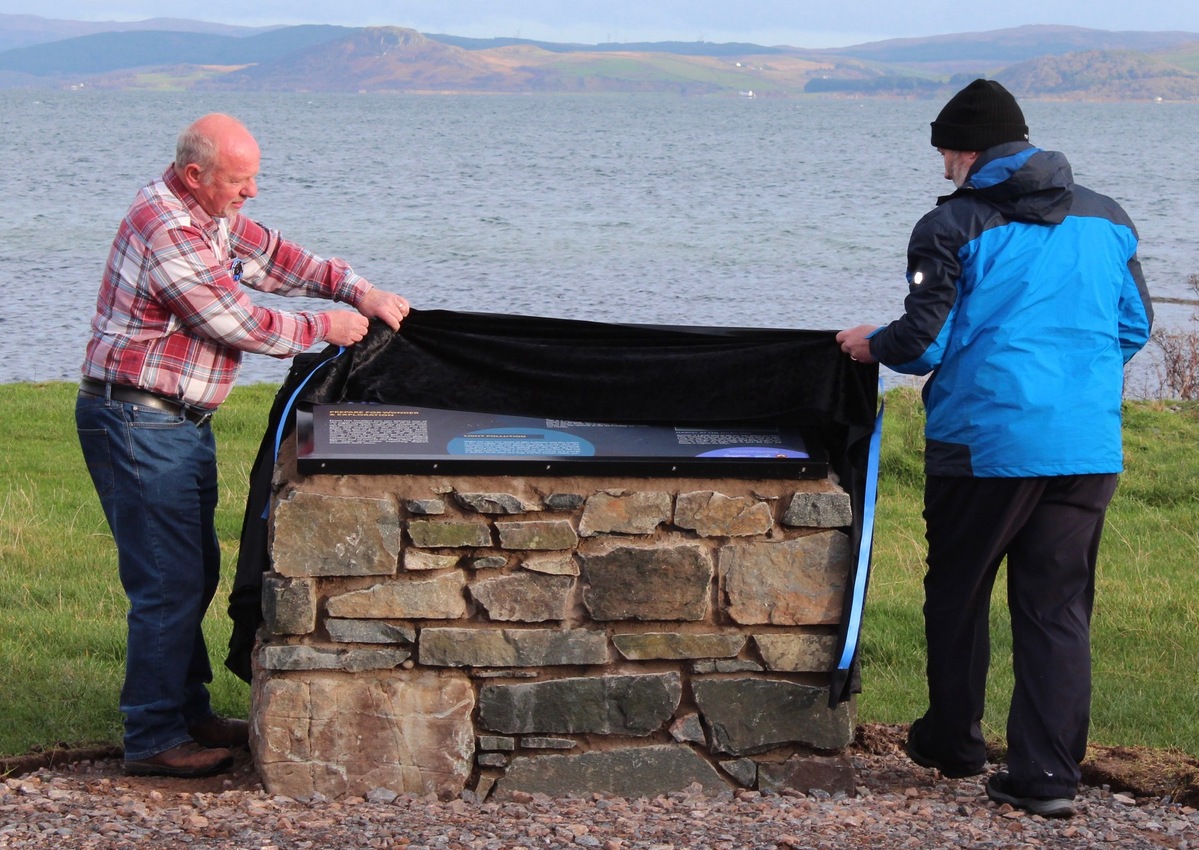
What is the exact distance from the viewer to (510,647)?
444cm

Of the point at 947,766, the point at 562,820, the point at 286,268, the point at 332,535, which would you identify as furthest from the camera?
the point at 286,268

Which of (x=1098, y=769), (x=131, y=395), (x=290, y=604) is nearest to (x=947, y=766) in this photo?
(x=1098, y=769)

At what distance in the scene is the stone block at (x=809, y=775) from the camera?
4.59 meters

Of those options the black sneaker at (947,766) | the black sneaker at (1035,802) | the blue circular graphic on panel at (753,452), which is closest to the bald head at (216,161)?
the blue circular graphic on panel at (753,452)

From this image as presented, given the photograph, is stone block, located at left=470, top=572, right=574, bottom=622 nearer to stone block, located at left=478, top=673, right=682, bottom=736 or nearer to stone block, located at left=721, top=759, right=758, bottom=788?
stone block, located at left=478, top=673, right=682, bottom=736

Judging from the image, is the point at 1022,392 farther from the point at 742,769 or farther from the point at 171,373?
the point at 171,373

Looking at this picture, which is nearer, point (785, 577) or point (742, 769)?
point (785, 577)

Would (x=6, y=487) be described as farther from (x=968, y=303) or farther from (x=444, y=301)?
(x=444, y=301)

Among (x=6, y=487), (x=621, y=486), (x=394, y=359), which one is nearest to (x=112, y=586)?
(x=6, y=487)

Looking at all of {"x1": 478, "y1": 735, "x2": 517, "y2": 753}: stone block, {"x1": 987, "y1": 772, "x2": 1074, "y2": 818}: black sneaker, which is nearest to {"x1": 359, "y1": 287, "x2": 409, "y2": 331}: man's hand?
{"x1": 478, "y1": 735, "x2": 517, "y2": 753}: stone block

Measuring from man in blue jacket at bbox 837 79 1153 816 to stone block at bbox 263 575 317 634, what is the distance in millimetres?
1925

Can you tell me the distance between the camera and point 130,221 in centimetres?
432

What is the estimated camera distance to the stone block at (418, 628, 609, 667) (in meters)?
4.41

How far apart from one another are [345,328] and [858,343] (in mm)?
1659
